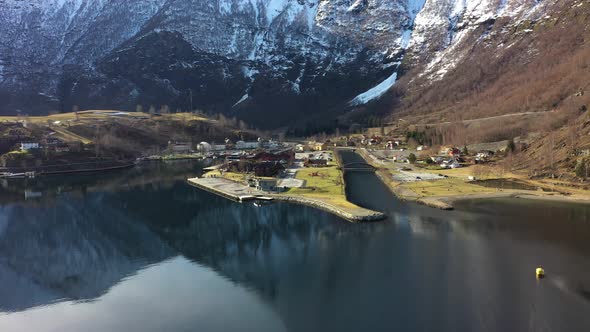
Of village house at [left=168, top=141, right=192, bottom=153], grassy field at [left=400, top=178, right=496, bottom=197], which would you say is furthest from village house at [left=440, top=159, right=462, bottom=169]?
village house at [left=168, top=141, right=192, bottom=153]

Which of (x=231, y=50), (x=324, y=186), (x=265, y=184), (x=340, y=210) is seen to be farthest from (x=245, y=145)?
(x=231, y=50)

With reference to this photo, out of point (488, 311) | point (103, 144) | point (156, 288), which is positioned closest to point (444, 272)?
point (488, 311)

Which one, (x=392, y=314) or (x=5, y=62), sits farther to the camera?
(x=5, y=62)

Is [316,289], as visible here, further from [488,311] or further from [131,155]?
[131,155]

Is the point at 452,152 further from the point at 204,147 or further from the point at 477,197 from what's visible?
the point at 204,147

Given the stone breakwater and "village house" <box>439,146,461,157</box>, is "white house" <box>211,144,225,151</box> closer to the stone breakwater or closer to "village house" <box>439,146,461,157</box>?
"village house" <box>439,146,461,157</box>

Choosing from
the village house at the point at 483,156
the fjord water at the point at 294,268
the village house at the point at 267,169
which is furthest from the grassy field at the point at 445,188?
the village house at the point at 267,169

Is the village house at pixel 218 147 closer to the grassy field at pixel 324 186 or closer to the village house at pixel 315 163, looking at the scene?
the village house at pixel 315 163
